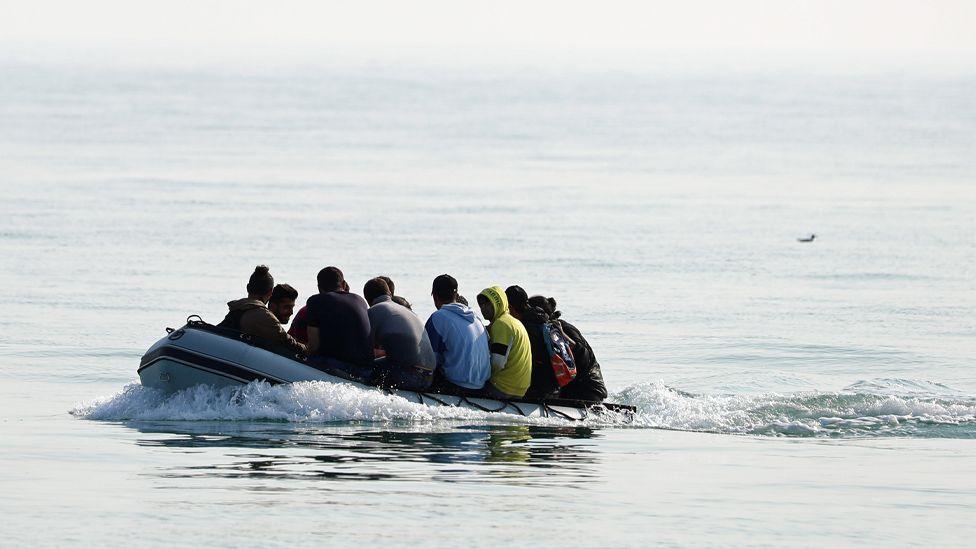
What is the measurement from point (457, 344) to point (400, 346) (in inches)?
21.3

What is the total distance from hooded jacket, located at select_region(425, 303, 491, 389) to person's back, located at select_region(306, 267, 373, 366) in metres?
0.66

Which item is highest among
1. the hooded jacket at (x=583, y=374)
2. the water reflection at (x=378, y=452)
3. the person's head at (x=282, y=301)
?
the person's head at (x=282, y=301)

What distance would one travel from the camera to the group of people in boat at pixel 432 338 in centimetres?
1450

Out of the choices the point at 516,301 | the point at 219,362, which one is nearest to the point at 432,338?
the point at 516,301

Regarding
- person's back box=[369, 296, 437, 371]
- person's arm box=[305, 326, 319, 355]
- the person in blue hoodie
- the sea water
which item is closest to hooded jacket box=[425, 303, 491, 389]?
the person in blue hoodie

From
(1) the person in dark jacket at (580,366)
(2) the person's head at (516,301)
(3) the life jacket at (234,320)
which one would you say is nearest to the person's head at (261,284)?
(3) the life jacket at (234,320)

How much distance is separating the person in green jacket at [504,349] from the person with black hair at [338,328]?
1.07m

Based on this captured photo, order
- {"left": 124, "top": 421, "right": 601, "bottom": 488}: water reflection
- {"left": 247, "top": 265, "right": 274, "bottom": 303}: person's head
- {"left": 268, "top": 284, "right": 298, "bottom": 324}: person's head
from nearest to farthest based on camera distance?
{"left": 124, "top": 421, "right": 601, "bottom": 488}: water reflection
{"left": 247, "top": 265, "right": 274, "bottom": 303}: person's head
{"left": 268, "top": 284, "right": 298, "bottom": 324}: person's head

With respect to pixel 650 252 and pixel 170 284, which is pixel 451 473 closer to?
pixel 170 284

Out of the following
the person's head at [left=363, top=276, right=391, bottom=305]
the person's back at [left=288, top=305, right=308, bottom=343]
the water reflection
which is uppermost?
the person's head at [left=363, top=276, right=391, bottom=305]

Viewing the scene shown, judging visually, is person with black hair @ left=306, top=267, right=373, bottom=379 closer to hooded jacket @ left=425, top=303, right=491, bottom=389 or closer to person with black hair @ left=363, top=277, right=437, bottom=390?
person with black hair @ left=363, top=277, right=437, bottom=390

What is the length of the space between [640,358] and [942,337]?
14.3 ft

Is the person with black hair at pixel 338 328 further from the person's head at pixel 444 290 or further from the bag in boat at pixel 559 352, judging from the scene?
the bag in boat at pixel 559 352

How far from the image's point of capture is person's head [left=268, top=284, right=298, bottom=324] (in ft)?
47.8
